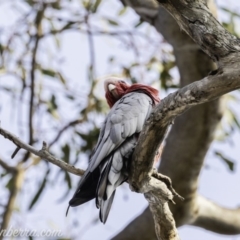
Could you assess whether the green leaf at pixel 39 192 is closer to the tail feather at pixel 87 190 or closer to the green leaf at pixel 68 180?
the green leaf at pixel 68 180

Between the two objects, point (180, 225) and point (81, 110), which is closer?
point (180, 225)

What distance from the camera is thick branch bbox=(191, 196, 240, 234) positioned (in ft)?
9.88

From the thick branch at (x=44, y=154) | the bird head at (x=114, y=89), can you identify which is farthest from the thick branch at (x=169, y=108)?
the bird head at (x=114, y=89)

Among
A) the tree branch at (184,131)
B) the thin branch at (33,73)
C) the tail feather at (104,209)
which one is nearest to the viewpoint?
the tail feather at (104,209)

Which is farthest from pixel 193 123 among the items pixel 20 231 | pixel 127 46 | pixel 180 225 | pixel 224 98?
pixel 20 231

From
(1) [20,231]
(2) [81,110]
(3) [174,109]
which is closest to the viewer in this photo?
(3) [174,109]

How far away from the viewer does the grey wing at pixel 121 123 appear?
188cm

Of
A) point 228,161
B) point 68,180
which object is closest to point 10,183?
point 68,180

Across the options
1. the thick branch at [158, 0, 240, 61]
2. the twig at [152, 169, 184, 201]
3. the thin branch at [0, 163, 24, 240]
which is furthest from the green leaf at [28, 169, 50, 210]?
the thick branch at [158, 0, 240, 61]

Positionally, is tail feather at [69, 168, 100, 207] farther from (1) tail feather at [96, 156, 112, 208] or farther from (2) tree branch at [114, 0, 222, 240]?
(2) tree branch at [114, 0, 222, 240]

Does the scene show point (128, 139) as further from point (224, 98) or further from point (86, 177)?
point (224, 98)

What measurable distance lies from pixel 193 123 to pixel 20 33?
116 cm

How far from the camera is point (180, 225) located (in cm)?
295

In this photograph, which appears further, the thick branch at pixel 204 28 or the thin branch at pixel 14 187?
the thin branch at pixel 14 187
